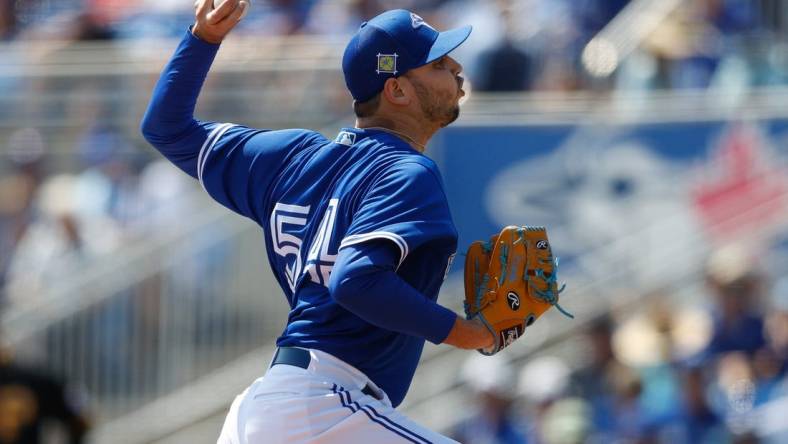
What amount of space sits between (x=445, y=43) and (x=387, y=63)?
0.17 m

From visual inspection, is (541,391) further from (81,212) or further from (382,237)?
(382,237)

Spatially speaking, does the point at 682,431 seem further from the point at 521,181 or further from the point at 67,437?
the point at 67,437

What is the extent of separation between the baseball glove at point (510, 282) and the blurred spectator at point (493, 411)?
17.0 ft

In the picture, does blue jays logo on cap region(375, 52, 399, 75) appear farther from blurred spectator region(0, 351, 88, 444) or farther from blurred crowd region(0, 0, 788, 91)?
blurred crowd region(0, 0, 788, 91)

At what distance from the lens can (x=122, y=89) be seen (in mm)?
11531

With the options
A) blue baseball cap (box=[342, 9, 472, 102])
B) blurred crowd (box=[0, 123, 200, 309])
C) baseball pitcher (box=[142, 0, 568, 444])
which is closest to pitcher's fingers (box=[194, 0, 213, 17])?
baseball pitcher (box=[142, 0, 568, 444])

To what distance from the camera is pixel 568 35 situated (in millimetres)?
11156

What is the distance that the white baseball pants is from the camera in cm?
409

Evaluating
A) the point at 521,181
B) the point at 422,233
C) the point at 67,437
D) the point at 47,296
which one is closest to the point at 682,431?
the point at 521,181

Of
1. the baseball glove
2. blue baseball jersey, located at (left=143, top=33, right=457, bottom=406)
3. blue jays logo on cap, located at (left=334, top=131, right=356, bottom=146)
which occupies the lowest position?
the baseball glove

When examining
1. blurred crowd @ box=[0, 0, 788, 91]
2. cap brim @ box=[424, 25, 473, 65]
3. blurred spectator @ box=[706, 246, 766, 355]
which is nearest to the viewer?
cap brim @ box=[424, 25, 473, 65]

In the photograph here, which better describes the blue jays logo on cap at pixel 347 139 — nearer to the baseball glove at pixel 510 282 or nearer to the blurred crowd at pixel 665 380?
the baseball glove at pixel 510 282

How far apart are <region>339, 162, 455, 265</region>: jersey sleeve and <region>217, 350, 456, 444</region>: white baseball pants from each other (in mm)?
401

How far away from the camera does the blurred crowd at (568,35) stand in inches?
424
